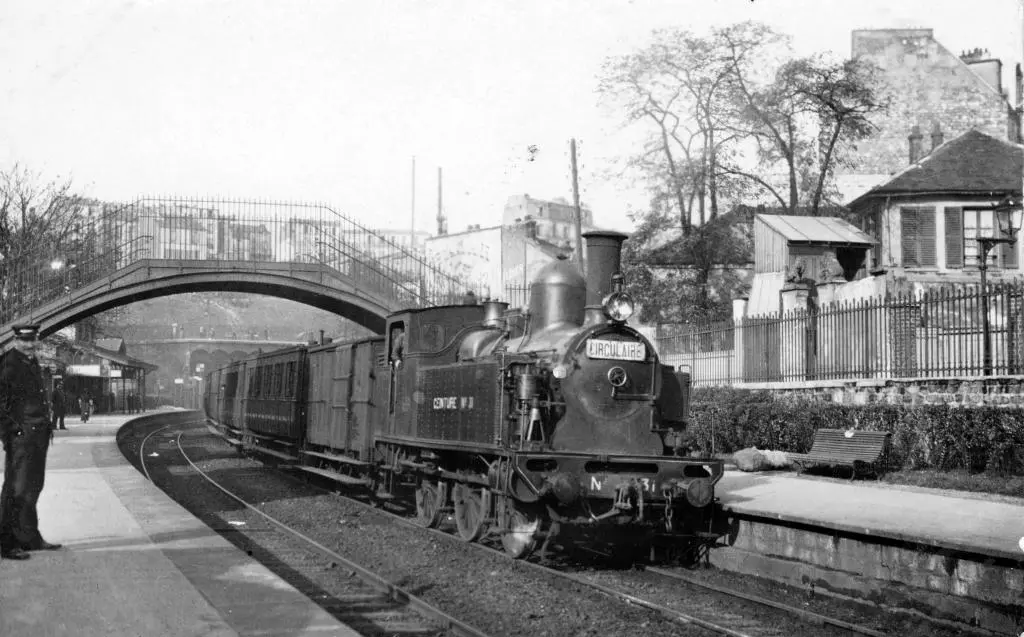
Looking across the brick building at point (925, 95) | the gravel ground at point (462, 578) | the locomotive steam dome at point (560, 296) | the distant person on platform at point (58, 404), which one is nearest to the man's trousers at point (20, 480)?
the gravel ground at point (462, 578)

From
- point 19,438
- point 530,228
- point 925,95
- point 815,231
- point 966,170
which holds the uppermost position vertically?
point 925,95

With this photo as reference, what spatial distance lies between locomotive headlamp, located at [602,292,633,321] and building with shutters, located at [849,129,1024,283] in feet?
70.0

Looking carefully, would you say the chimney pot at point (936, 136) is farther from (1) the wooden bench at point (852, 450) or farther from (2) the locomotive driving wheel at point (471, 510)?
(2) the locomotive driving wheel at point (471, 510)

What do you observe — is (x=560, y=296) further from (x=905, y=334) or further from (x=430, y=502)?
(x=905, y=334)

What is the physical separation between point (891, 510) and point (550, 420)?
4.20 meters

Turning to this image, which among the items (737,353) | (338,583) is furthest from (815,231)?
(338,583)

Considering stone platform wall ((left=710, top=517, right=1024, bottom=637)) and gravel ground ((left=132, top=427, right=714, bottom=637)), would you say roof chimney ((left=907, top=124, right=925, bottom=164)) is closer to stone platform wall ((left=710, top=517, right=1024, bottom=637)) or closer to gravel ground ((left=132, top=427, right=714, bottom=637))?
gravel ground ((left=132, top=427, right=714, bottom=637))

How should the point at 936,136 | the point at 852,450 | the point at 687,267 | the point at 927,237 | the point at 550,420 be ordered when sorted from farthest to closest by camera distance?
1. the point at 936,136
2. the point at 927,237
3. the point at 687,267
4. the point at 852,450
5. the point at 550,420

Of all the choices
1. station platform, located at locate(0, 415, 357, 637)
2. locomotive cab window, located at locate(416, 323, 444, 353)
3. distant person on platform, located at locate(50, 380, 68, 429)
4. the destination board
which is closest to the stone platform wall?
the destination board

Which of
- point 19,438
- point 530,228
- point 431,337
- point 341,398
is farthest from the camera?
point 530,228

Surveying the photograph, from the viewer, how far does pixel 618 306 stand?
32.2ft

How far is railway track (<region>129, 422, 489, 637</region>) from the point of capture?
24.5ft

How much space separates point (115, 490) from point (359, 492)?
464cm

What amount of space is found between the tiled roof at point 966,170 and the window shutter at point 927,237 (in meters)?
0.69
